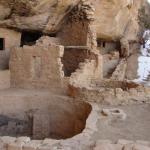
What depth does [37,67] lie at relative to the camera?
31.5 feet

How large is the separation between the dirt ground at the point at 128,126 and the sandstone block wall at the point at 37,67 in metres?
2.35

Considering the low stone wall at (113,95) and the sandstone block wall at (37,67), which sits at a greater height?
the sandstone block wall at (37,67)

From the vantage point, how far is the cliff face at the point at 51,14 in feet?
33.2

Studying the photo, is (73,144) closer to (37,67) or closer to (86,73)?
(37,67)

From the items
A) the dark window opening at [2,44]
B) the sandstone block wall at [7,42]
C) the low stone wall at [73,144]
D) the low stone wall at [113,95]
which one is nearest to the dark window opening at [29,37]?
the sandstone block wall at [7,42]

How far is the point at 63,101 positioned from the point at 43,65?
149 cm

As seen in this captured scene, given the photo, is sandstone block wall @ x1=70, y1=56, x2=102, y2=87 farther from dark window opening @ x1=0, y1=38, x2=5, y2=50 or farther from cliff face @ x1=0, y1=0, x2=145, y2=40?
dark window opening @ x1=0, y1=38, x2=5, y2=50

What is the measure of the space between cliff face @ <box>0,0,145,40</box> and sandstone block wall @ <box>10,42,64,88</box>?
132cm

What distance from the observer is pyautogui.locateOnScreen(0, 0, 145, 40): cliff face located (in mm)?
10109

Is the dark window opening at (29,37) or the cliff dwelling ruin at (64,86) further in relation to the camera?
the dark window opening at (29,37)

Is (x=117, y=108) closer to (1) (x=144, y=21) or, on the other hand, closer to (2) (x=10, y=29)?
(2) (x=10, y=29)

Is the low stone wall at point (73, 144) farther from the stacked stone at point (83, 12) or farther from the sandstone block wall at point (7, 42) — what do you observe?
the stacked stone at point (83, 12)

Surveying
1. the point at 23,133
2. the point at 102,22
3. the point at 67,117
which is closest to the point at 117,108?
the point at 67,117

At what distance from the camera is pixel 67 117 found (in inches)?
324
